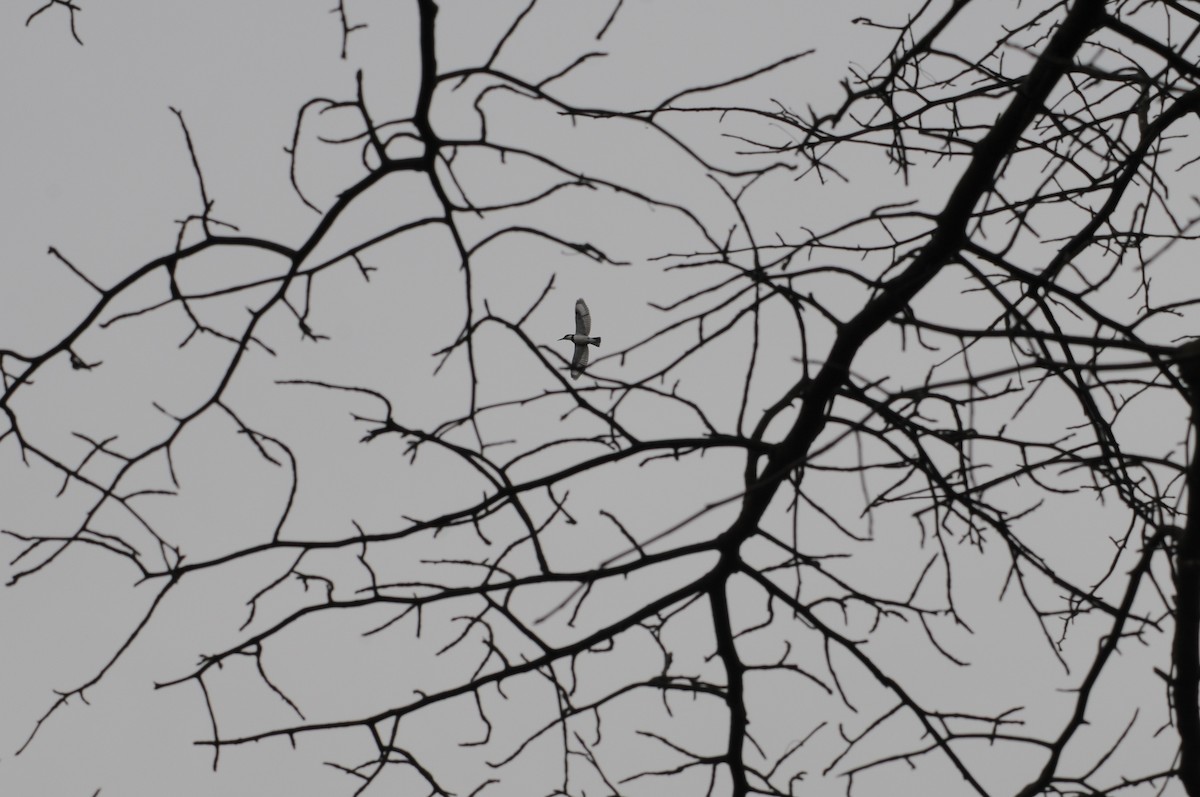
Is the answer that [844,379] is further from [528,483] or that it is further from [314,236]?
[314,236]

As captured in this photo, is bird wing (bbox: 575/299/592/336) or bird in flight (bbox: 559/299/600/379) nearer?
bird in flight (bbox: 559/299/600/379)

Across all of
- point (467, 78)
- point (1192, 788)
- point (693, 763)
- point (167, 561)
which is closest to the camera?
point (1192, 788)

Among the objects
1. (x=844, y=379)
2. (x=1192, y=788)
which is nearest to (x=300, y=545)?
(x=844, y=379)

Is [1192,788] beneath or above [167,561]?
beneath

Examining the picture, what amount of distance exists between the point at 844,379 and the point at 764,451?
9.9 inches

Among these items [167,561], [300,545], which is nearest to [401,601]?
[300,545]

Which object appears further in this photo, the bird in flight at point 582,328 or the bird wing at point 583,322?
the bird wing at point 583,322

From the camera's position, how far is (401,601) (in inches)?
106

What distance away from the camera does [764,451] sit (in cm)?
281

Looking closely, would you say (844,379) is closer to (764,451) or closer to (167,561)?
(764,451)

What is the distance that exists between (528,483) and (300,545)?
52 centimetres

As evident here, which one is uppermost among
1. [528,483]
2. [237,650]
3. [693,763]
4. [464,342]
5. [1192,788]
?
[464,342]

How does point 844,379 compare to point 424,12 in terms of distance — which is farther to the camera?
point 844,379

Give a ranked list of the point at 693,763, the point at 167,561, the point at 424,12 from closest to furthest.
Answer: the point at 424,12 < the point at 167,561 < the point at 693,763
